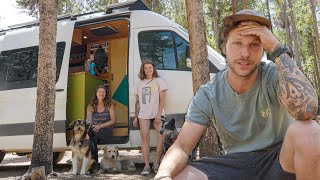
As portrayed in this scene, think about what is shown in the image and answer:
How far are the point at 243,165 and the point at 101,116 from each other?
17.4 feet

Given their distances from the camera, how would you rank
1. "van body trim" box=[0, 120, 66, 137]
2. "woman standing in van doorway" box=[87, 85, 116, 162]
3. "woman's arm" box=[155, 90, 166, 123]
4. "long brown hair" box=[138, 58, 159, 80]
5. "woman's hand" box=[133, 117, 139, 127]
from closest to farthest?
"woman's arm" box=[155, 90, 166, 123], "long brown hair" box=[138, 58, 159, 80], "woman's hand" box=[133, 117, 139, 127], "van body trim" box=[0, 120, 66, 137], "woman standing in van doorway" box=[87, 85, 116, 162]

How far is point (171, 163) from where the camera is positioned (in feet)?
7.46

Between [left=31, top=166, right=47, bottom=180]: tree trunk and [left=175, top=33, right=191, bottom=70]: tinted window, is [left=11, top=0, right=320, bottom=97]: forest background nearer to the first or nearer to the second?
[left=175, top=33, right=191, bottom=70]: tinted window

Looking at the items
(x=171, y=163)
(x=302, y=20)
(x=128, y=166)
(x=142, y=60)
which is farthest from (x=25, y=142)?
(x=302, y=20)

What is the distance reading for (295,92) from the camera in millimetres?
2068

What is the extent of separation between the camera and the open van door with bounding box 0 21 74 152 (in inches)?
279

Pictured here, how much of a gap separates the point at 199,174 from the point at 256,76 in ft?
2.22

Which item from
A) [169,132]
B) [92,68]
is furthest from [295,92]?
[92,68]

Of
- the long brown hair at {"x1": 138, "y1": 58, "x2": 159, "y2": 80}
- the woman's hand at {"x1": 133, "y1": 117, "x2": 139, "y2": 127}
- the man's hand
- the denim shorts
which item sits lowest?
the denim shorts

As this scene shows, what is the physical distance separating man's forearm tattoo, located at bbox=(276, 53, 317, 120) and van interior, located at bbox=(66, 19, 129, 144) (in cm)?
→ 537

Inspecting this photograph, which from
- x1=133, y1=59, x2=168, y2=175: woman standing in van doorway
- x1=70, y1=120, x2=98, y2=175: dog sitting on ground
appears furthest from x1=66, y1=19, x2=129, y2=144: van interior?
x1=133, y1=59, x2=168, y2=175: woman standing in van doorway

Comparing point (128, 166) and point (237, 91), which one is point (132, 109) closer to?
point (128, 166)

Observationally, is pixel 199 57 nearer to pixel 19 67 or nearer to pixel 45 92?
pixel 45 92

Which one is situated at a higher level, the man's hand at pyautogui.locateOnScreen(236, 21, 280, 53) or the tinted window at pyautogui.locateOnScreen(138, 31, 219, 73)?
the tinted window at pyautogui.locateOnScreen(138, 31, 219, 73)
